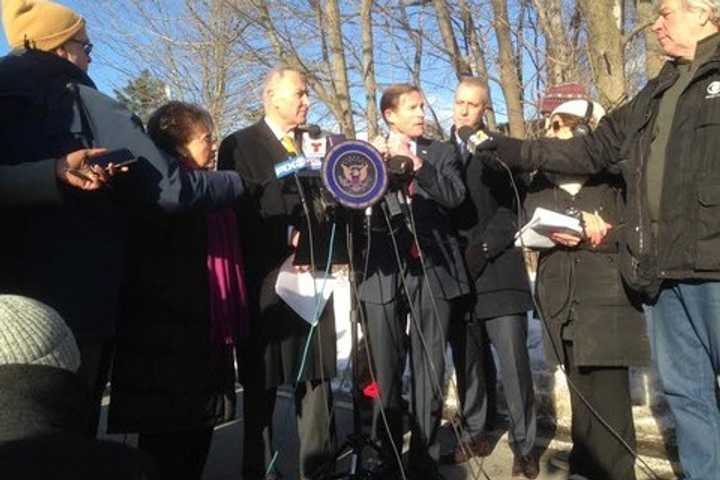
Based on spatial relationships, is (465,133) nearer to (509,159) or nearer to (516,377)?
→ (509,159)

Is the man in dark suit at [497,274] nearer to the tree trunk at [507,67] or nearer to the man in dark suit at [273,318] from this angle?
the man in dark suit at [273,318]

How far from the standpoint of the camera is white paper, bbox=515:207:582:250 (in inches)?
129

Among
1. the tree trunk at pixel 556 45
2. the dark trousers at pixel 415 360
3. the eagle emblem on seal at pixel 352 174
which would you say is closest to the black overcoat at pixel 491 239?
the dark trousers at pixel 415 360

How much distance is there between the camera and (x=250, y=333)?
3.58 meters

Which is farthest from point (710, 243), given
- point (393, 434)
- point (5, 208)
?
point (5, 208)

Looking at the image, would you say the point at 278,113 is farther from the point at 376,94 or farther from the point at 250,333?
the point at 376,94

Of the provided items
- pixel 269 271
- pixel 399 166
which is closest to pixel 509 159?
pixel 399 166

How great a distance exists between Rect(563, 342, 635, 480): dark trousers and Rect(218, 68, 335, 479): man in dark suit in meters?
1.23

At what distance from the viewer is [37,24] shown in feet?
9.04

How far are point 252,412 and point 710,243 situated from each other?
2205mm

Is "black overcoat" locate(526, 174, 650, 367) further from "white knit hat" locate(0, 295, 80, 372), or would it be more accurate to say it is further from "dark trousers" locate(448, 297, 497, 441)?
"white knit hat" locate(0, 295, 80, 372)

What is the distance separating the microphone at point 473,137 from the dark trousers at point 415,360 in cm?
73

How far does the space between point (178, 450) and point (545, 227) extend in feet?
6.26

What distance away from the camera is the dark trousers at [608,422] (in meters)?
3.43
